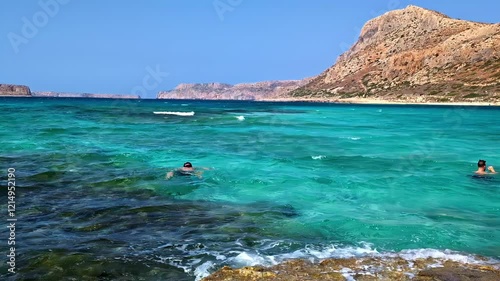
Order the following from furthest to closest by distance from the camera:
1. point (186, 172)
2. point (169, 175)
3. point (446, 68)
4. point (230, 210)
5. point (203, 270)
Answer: point (446, 68) → point (186, 172) → point (169, 175) → point (230, 210) → point (203, 270)

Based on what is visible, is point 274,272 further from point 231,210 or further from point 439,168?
point 439,168

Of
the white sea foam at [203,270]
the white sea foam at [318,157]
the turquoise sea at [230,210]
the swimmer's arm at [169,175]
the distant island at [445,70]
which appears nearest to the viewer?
the white sea foam at [203,270]

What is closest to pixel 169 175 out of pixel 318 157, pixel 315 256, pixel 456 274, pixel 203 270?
pixel 203 270

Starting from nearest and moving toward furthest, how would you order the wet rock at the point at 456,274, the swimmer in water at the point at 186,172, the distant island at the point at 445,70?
1. the wet rock at the point at 456,274
2. the swimmer in water at the point at 186,172
3. the distant island at the point at 445,70

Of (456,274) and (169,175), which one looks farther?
(169,175)

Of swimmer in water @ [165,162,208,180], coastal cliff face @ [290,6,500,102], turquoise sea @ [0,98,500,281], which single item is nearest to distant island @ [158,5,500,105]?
coastal cliff face @ [290,6,500,102]

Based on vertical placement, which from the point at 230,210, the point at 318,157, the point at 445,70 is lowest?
the point at 318,157

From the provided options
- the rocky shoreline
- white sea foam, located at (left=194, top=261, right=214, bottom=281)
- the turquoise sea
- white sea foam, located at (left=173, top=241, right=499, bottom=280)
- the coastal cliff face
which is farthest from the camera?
the coastal cliff face

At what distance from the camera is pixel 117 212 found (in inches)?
520

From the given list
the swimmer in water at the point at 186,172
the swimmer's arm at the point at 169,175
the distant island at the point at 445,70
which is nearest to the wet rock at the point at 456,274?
the swimmer in water at the point at 186,172

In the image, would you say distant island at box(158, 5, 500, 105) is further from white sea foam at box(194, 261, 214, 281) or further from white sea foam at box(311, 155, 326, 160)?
white sea foam at box(194, 261, 214, 281)

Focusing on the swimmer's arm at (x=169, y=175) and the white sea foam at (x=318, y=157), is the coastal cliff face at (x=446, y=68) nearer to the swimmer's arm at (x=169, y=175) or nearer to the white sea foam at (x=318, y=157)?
the white sea foam at (x=318, y=157)

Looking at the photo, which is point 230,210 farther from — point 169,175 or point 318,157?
point 318,157

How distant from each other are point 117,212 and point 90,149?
16815 mm
